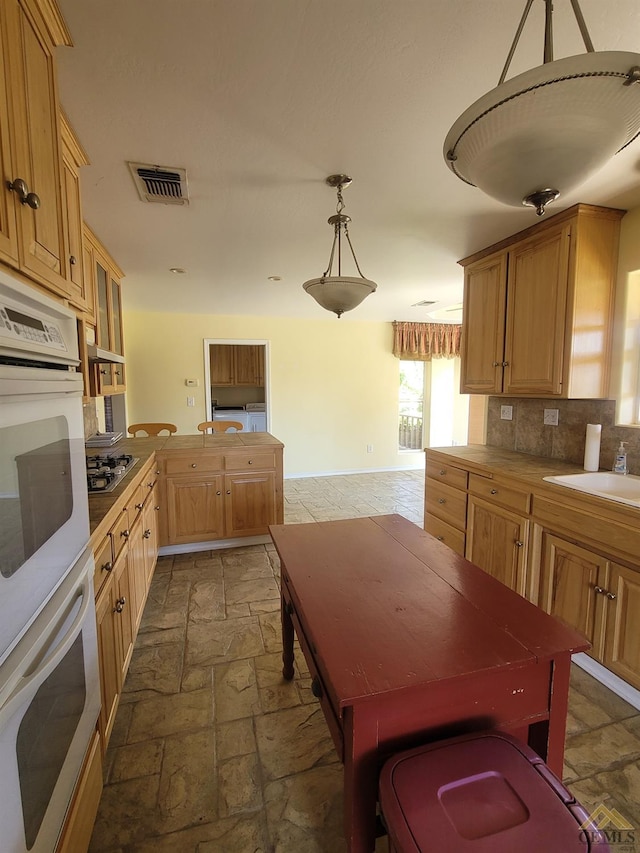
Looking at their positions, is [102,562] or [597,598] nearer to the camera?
[102,562]

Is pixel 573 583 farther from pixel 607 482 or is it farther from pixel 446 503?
pixel 446 503

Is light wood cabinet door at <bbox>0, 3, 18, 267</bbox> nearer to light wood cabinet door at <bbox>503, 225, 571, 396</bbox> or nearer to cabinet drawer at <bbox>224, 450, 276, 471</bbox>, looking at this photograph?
cabinet drawer at <bbox>224, 450, 276, 471</bbox>

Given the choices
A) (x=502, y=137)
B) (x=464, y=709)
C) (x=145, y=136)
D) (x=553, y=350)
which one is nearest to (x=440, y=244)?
(x=553, y=350)

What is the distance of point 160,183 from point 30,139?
97cm

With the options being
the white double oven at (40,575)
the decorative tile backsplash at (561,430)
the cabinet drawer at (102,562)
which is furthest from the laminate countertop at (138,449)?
the decorative tile backsplash at (561,430)

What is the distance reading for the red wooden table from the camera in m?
0.89

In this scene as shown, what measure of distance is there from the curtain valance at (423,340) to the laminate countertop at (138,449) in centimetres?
314

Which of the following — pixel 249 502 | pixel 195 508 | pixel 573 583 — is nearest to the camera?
pixel 573 583

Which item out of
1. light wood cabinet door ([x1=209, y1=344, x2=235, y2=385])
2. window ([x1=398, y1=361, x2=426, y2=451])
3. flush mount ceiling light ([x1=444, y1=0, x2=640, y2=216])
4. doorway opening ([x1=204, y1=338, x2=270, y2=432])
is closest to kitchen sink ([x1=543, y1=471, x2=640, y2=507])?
flush mount ceiling light ([x1=444, y1=0, x2=640, y2=216])

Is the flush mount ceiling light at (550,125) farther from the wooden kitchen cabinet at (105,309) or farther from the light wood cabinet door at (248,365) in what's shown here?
the light wood cabinet door at (248,365)

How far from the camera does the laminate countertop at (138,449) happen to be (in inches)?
60.5

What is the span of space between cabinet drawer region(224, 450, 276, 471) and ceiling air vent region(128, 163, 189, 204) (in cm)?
187

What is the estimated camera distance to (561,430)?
2.67 m

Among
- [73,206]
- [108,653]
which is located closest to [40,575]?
[108,653]
